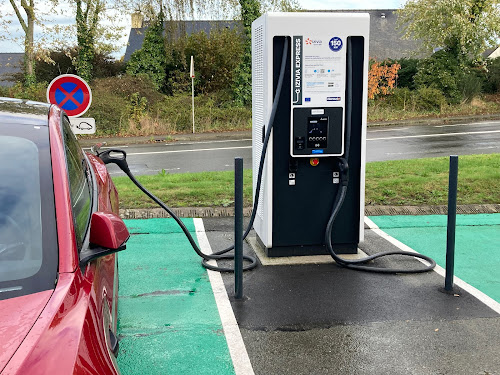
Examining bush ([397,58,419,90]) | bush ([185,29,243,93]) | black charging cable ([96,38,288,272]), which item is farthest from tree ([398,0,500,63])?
black charging cable ([96,38,288,272])

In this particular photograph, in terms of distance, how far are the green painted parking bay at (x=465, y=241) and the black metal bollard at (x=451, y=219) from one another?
35 centimetres

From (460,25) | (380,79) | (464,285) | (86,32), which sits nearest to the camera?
(464,285)

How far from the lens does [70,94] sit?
24.7 feet

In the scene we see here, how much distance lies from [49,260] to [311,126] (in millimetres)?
3641

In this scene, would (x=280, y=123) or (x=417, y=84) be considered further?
(x=417, y=84)

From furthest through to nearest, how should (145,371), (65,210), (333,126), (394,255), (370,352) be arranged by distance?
(394,255) → (333,126) → (370,352) → (145,371) → (65,210)

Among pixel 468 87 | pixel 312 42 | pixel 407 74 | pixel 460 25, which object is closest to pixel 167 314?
pixel 312 42

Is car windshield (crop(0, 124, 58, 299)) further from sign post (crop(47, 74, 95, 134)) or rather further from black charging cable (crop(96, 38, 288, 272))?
sign post (crop(47, 74, 95, 134))

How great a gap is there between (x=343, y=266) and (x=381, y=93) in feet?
74.0

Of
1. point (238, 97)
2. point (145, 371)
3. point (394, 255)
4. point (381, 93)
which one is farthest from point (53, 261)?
point (381, 93)

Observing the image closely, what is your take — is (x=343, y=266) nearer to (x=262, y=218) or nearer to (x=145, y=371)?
(x=262, y=218)

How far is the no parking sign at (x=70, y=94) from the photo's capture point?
7.43m

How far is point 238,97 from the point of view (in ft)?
84.5

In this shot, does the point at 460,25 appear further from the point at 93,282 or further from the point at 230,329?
the point at 93,282
